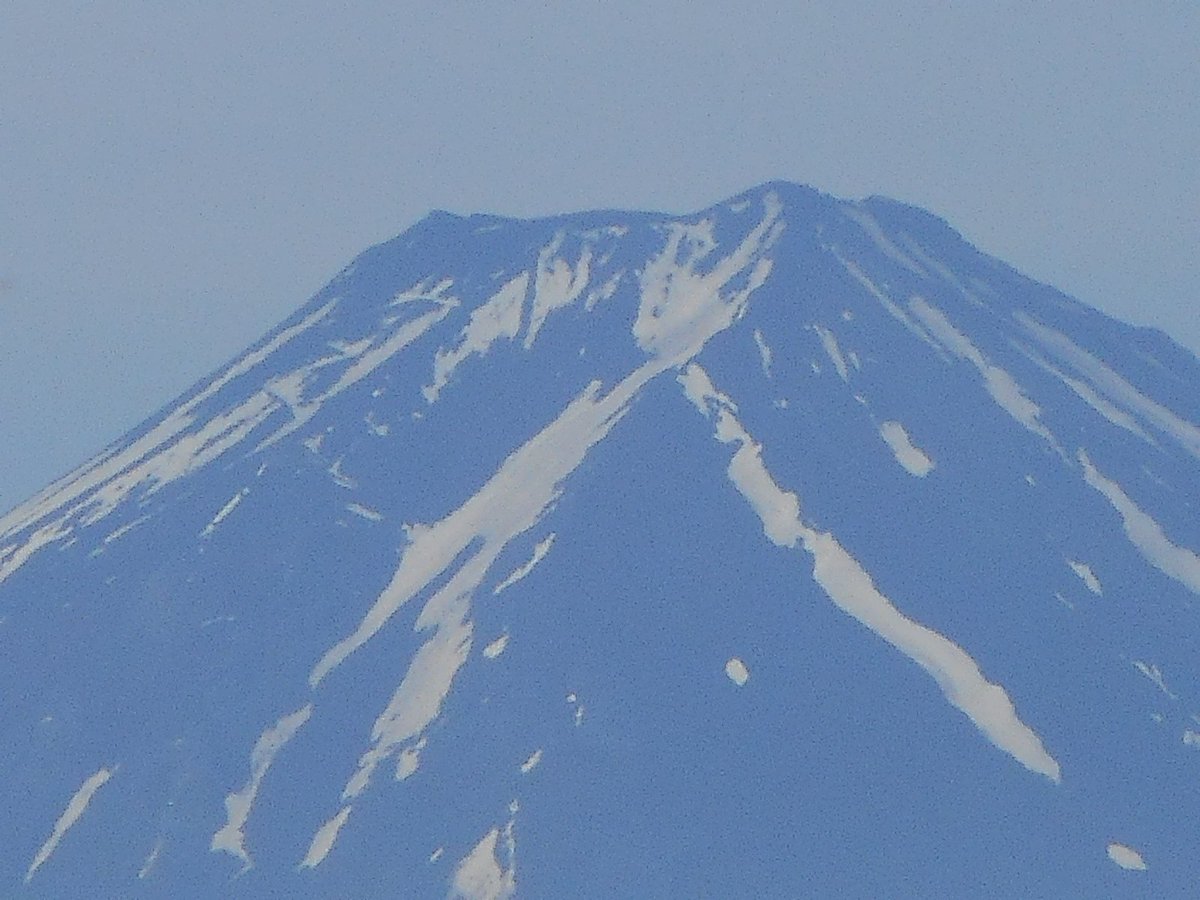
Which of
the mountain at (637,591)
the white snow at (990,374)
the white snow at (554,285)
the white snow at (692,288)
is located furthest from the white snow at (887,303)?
the white snow at (554,285)

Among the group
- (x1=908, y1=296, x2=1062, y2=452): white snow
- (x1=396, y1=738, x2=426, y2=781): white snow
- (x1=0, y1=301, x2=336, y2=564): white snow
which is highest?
(x1=0, y1=301, x2=336, y2=564): white snow

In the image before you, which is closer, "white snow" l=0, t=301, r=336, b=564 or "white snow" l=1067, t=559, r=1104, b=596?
"white snow" l=1067, t=559, r=1104, b=596

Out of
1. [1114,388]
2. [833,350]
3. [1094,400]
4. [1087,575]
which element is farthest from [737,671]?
[1114,388]

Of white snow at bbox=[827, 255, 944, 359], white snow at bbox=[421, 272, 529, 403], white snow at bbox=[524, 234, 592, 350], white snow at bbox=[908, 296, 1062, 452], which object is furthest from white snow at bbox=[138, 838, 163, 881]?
white snow at bbox=[827, 255, 944, 359]

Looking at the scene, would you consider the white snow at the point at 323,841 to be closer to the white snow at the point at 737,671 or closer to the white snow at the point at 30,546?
the white snow at the point at 737,671

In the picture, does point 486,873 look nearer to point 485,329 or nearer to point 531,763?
point 531,763

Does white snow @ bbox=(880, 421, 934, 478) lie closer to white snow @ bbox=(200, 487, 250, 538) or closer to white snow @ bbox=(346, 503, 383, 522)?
white snow @ bbox=(346, 503, 383, 522)
